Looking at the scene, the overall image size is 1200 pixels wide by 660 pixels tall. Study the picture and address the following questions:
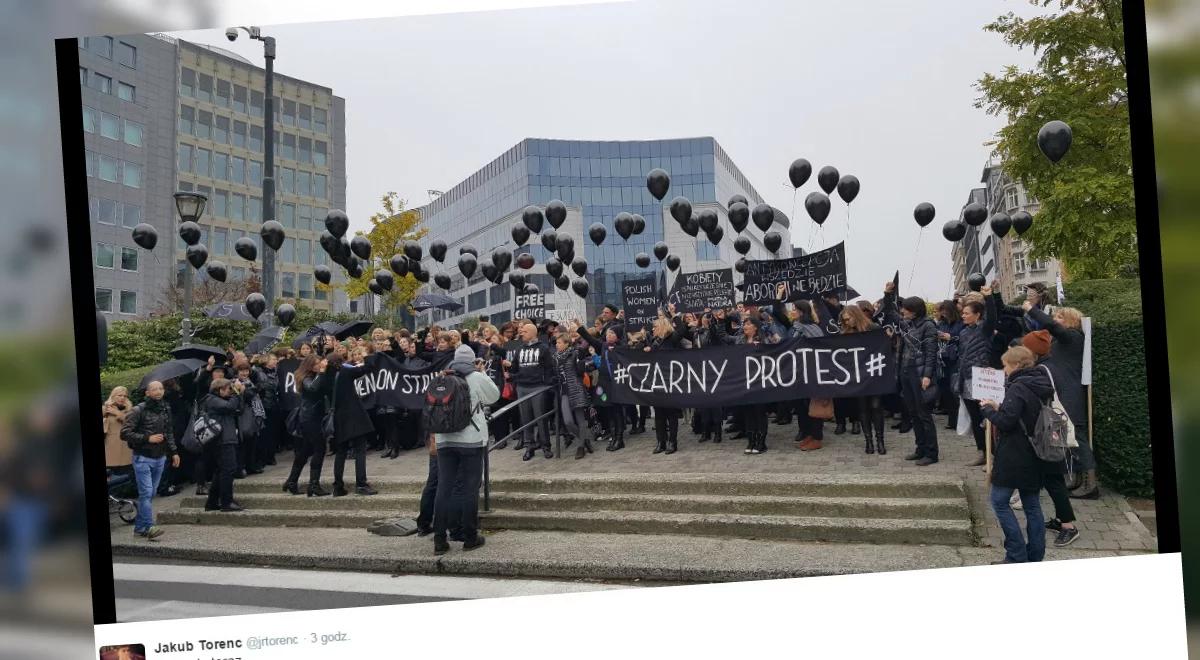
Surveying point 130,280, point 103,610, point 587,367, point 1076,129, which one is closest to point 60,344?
point 103,610

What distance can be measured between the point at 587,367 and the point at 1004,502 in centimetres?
430

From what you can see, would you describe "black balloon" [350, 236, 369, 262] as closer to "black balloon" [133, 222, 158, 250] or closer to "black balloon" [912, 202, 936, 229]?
"black balloon" [133, 222, 158, 250]

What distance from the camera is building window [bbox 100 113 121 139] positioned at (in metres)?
4.54

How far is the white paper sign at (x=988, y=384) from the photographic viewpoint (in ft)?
16.2

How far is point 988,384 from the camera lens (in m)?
4.98

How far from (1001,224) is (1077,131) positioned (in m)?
1.29

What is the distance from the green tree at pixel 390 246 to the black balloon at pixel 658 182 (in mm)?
7652

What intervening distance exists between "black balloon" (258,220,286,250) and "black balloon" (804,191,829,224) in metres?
6.15

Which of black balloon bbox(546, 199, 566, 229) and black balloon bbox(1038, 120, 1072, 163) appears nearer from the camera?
black balloon bbox(1038, 120, 1072, 163)

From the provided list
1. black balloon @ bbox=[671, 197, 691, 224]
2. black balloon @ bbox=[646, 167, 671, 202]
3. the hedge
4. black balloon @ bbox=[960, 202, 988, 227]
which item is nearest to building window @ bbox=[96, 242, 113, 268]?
black balloon @ bbox=[646, 167, 671, 202]

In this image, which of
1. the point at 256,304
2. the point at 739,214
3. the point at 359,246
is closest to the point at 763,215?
the point at 739,214

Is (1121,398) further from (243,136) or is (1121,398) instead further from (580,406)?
(243,136)

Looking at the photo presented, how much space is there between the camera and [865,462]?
243 inches

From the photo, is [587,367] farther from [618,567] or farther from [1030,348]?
[1030,348]
